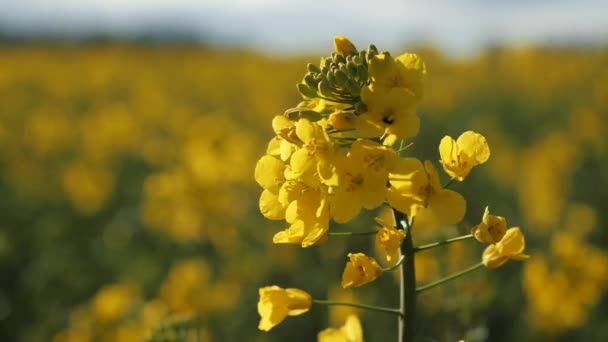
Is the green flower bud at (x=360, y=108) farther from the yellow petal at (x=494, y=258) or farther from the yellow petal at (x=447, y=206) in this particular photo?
the yellow petal at (x=494, y=258)

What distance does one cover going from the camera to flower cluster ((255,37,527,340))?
1798 millimetres

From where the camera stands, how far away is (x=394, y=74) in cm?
191

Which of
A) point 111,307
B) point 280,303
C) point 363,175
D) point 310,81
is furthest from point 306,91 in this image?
point 111,307

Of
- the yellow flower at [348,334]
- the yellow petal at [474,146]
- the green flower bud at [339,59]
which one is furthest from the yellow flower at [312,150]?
the yellow flower at [348,334]

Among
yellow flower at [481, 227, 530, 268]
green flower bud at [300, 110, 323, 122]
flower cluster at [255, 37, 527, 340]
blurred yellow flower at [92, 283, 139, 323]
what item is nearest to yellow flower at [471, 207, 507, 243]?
flower cluster at [255, 37, 527, 340]

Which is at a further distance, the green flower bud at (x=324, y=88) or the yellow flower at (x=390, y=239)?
the green flower bud at (x=324, y=88)

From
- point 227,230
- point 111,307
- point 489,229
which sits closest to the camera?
point 489,229

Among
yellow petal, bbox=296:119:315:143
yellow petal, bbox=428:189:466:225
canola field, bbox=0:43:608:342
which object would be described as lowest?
canola field, bbox=0:43:608:342

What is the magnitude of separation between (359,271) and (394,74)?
50 cm

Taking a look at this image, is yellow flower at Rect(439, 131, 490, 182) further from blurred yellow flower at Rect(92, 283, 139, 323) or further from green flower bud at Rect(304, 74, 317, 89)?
blurred yellow flower at Rect(92, 283, 139, 323)

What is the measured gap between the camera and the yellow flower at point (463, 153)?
6.34 feet

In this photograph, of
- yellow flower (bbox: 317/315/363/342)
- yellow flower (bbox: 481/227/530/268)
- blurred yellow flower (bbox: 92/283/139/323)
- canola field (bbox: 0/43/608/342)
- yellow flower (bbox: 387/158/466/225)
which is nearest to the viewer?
yellow flower (bbox: 387/158/466/225)

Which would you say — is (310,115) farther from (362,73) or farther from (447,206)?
(447,206)

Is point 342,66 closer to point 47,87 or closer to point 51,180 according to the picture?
point 51,180
